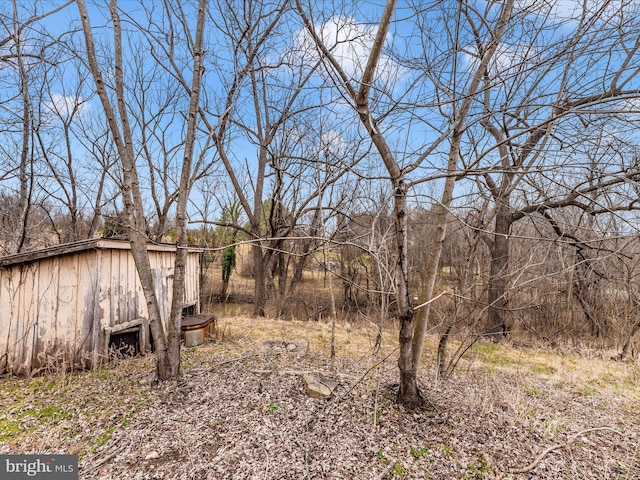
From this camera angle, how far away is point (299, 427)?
2420mm

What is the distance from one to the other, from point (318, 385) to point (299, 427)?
0.58 metres

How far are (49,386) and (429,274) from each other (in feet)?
13.2

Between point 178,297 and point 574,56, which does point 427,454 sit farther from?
point 574,56

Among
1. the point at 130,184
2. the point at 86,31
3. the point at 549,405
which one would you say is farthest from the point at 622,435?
the point at 86,31

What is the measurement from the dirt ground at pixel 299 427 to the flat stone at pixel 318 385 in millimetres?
62

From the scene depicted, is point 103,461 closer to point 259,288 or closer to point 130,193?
point 130,193

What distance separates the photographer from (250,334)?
6.09m

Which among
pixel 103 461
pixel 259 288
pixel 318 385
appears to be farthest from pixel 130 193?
pixel 259 288

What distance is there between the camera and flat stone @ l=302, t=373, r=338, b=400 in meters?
2.85

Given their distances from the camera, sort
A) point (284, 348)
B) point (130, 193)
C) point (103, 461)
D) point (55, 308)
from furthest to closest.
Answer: point (284, 348) → point (55, 308) → point (130, 193) → point (103, 461)

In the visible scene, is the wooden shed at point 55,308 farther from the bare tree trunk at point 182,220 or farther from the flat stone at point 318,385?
the flat stone at point 318,385

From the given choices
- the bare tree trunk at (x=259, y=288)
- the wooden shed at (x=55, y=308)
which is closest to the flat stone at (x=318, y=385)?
the wooden shed at (x=55, y=308)

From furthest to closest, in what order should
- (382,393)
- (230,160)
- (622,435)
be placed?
(230,160) → (382,393) → (622,435)

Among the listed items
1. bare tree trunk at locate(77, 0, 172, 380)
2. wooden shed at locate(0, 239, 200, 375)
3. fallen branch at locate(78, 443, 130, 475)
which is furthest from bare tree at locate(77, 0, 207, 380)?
wooden shed at locate(0, 239, 200, 375)
